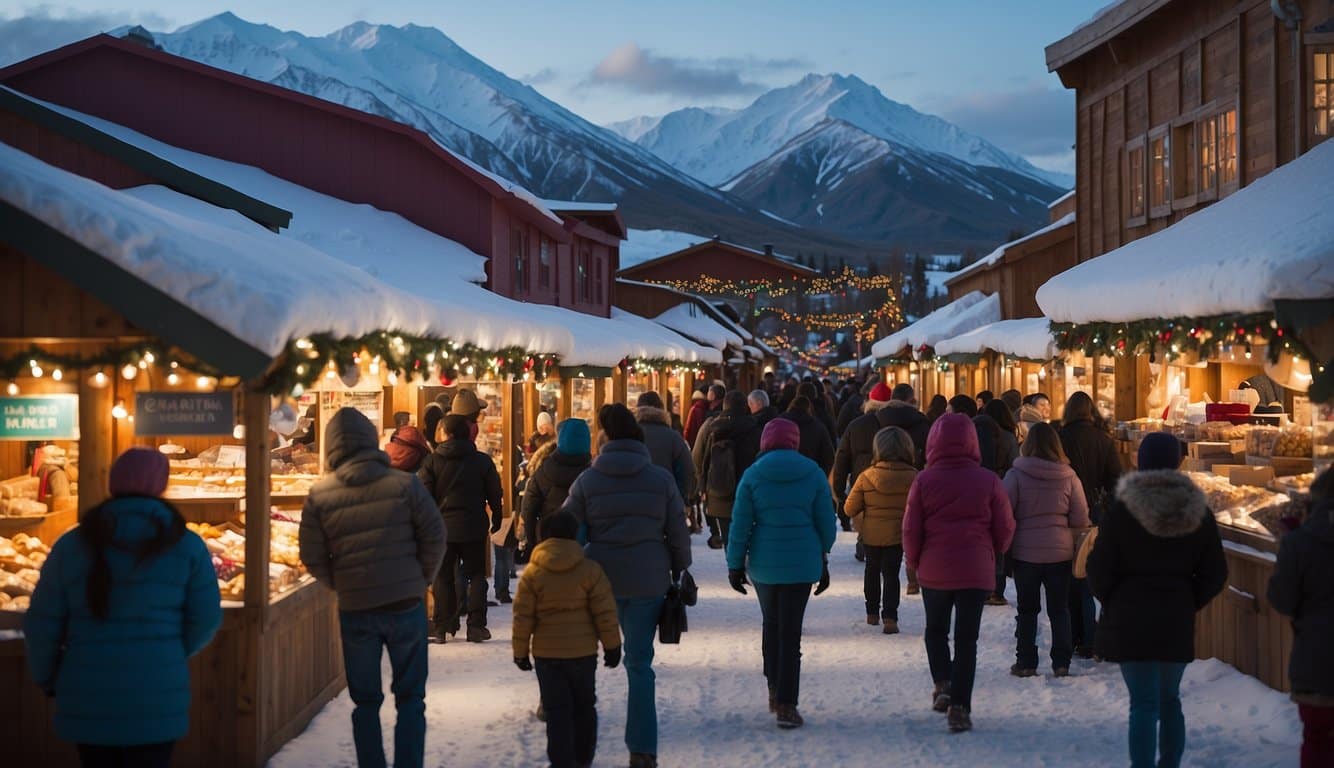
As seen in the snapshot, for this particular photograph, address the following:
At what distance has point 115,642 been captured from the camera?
5359 millimetres

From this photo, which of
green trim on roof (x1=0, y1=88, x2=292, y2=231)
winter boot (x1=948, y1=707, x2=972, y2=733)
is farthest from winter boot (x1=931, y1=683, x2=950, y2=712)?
green trim on roof (x1=0, y1=88, x2=292, y2=231)

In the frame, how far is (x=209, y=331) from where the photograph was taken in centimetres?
706

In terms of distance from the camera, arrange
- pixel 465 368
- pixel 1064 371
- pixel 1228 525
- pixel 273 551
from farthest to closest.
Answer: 1. pixel 1064 371
2. pixel 465 368
3. pixel 1228 525
4. pixel 273 551

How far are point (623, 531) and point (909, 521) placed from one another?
1899 millimetres

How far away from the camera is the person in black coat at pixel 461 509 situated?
11273 millimetres

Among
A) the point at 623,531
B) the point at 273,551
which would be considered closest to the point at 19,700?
the point at 273,551

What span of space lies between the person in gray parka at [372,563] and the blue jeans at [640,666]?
116 centimetres

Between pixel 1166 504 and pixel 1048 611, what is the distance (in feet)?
11.4

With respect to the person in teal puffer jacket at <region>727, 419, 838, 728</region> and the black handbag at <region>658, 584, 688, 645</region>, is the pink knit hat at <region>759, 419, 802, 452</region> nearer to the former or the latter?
the person in teal puffer jacket at <region>727, 419, 838, 728</region>

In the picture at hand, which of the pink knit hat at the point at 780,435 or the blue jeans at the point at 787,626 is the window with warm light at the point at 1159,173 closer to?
the pink knit hat at the point at 780,435

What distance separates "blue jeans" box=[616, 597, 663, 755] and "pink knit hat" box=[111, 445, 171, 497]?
2957 millimetres

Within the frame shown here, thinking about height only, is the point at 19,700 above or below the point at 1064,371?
below

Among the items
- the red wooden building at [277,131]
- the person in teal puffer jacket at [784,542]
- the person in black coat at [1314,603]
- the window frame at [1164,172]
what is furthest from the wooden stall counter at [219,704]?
the red wooden building at [277,131]

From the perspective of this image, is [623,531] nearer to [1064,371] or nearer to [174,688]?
[174,688]
